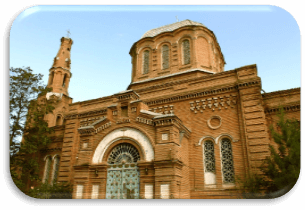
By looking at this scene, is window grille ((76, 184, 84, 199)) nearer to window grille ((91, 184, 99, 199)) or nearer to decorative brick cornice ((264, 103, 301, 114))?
window grille ((91, 184, 99, 199))

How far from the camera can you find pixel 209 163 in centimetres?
1284

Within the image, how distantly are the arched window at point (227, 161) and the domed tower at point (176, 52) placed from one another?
248 inches

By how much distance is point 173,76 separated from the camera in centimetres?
1767

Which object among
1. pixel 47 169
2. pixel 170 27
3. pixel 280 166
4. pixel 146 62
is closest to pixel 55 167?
pixel 47 169

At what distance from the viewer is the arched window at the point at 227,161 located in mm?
12172

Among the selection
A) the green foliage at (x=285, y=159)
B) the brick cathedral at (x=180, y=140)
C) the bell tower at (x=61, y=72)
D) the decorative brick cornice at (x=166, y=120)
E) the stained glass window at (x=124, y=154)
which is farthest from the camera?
the bell tower at (x=61, y=72)

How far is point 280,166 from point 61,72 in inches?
868

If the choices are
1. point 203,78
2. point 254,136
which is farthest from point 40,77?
point 254,136

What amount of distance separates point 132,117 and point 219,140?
4864 mm

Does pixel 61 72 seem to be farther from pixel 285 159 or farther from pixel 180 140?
pixel 285 159

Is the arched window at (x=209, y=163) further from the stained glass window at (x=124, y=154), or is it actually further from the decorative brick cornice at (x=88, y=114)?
the decorative brick cornice at (x=88, y=114)

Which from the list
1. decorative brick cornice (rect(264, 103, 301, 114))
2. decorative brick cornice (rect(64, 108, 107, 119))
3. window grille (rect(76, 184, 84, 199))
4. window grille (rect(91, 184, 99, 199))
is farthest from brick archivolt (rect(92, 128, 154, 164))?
decorative brick cornice (rect(264, 103, 301, 114))

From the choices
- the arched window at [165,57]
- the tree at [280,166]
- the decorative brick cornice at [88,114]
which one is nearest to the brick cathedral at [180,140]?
the tree at [280,166]

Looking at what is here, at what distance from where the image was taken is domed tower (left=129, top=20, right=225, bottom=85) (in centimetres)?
1805
